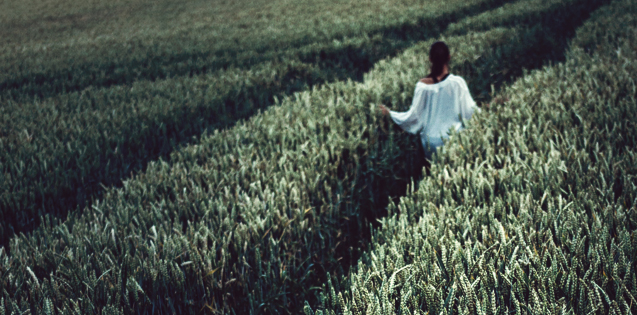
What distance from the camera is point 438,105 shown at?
405 cm

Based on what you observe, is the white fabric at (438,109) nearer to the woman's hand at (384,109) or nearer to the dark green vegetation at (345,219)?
the woman's hand at (384,109)

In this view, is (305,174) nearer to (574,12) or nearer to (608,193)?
(608,193)

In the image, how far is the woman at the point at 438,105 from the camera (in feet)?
13.1

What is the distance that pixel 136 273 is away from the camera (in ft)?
6.45

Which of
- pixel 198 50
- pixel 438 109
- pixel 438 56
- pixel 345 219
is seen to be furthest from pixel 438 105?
pixel 198 50

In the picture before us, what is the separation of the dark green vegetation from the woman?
28 centimetres

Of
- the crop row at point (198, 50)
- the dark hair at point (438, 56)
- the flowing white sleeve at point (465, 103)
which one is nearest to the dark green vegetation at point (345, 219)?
the flowing white sleeve at point (465, 103)

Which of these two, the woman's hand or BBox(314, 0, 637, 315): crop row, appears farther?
the woman's hand

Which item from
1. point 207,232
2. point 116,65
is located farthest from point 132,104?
point 116,65

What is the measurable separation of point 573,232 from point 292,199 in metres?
1.67

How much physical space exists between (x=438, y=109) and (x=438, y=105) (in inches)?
1.7

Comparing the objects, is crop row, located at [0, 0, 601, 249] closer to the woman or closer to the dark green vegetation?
the dark green vegetation

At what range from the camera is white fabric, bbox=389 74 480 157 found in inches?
158

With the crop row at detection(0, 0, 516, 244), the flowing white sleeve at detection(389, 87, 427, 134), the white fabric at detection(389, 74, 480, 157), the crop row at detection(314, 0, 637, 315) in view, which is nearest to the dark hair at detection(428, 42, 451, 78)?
the white fabric at detection(389, 74, 480, 157)
